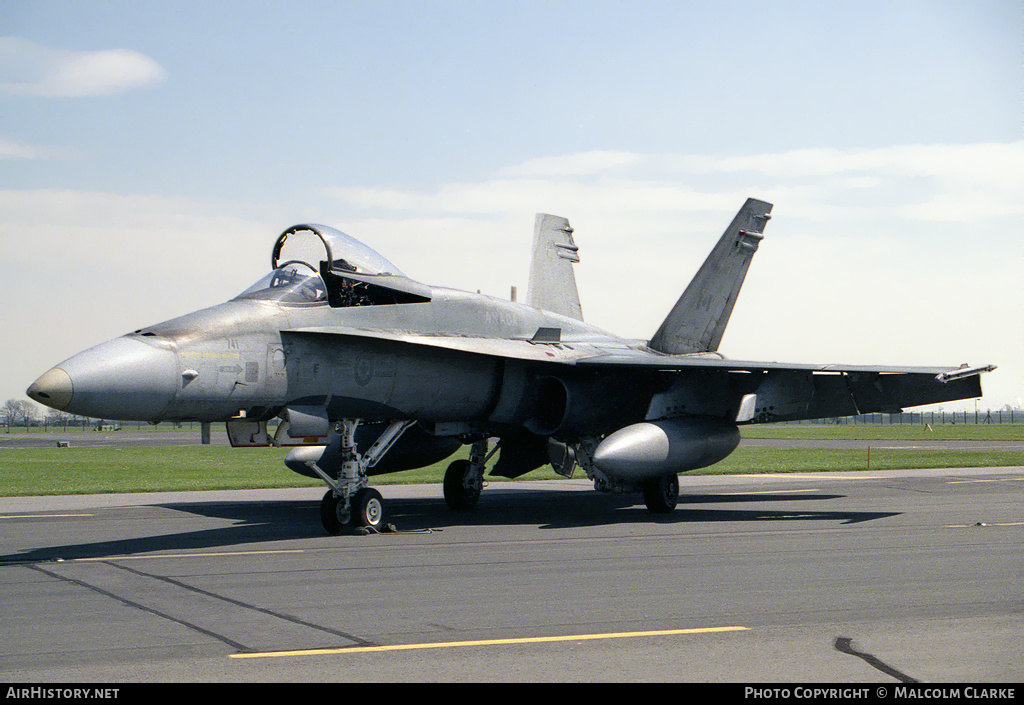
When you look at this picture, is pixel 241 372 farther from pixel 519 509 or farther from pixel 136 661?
pixel 519 509

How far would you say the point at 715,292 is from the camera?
19.4m

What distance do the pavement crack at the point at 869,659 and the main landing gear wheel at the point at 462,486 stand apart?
1103 centimetres

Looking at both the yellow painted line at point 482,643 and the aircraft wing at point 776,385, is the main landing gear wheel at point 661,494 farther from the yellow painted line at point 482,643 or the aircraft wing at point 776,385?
the yellow painted line at point 482,643

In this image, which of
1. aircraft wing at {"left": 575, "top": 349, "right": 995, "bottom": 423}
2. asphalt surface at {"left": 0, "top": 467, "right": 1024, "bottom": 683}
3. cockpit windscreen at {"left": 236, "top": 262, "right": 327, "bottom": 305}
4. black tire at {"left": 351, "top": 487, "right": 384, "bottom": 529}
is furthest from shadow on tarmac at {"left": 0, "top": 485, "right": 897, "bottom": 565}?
cockpit windscreen at {"left": 236, "top": 262, "right": 327, "bottom": 305}

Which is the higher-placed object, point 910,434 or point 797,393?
point 797,393

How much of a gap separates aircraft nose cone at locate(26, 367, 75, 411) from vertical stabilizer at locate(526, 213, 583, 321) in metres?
11.2

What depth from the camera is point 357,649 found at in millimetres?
6211

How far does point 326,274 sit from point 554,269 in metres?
8.10

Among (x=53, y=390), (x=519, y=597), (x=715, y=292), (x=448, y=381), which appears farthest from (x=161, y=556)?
(x=715, y=292)

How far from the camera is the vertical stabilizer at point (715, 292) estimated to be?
1909cm

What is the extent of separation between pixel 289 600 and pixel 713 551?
4.96 metres

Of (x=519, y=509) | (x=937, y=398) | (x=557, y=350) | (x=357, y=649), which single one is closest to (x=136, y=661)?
(x=357, y=649)

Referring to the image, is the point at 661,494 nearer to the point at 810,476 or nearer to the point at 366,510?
the point at 366,510

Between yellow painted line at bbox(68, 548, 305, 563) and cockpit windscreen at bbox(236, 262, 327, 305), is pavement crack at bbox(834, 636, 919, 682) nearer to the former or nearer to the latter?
yellow painted line at bbox(68, 548, 305, 563)
